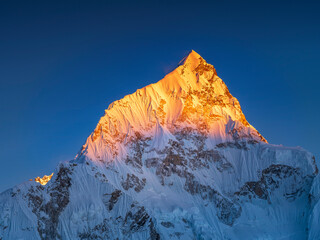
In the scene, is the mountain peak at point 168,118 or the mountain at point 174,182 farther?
the mountain peak at point 168,118

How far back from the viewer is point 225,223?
6088 inches

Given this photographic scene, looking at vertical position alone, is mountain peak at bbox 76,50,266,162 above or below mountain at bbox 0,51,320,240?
above

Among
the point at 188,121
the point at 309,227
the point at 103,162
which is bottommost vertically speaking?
the point at 309,227

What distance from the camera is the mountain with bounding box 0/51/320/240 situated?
13950 centimetres

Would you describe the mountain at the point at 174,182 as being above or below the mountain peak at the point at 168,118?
below

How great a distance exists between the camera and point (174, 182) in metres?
162

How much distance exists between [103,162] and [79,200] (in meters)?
18.3

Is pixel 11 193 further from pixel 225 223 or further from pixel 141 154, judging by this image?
pixel 225 223

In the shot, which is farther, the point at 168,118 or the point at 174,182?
the point at 168,118

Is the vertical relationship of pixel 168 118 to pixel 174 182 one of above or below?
above

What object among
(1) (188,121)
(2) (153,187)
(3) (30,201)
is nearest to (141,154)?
(2) (153,187)

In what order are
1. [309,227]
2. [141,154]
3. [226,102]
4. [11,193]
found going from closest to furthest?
[11,193]
[309,227]
[141,154]
[226,102]

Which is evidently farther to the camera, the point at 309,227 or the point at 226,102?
the point at 226,102

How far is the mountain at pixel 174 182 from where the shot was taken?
13950 centimetres
